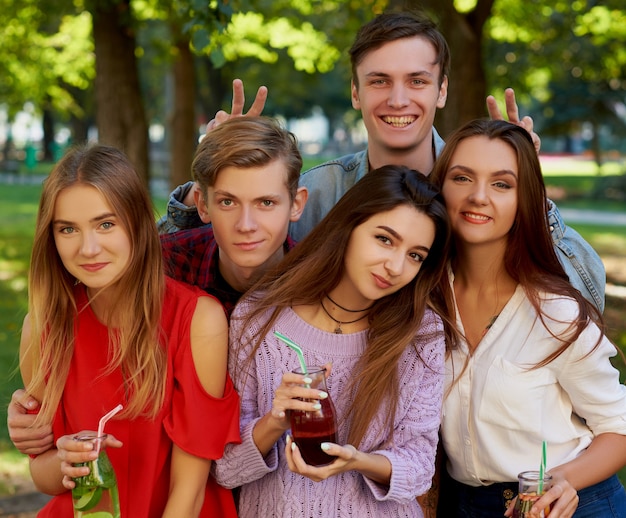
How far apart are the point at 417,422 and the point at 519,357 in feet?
1.60

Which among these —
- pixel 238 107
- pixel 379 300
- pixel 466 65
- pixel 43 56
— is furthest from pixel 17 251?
pixel 379 300

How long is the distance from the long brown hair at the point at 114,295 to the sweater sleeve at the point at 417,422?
0.86 meters

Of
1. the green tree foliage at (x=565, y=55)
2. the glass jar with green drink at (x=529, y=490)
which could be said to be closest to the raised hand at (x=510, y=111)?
the glass jar with green drink at (x=529, y=490)

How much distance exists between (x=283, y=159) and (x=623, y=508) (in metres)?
1.91

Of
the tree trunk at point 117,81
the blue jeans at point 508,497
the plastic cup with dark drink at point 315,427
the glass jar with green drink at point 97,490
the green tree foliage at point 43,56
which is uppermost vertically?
the green tree foliage at point 43,56

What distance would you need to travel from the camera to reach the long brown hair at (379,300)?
302cm

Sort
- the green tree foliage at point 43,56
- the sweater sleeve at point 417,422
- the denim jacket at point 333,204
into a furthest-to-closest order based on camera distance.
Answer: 1. the green tree foliage at point 43,56
2. the denim jacket at point 333,204
3. the sweater sleeve at point 417,422

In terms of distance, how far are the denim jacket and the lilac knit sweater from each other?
761 mm

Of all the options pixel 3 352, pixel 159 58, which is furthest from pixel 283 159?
pixel 159 58

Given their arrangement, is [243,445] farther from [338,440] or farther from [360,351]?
[360,351]

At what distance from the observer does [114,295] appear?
10.3ft

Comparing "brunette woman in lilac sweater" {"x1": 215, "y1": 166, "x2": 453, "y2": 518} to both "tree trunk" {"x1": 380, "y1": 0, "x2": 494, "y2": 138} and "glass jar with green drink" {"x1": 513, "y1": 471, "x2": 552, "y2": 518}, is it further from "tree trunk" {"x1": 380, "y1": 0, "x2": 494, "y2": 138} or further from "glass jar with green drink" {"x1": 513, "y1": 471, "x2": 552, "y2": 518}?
"tree trunk" {"x1": 380, "y1": 0, "x2": 494, "y2": 138}

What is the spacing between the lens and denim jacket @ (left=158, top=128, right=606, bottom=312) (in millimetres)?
3570

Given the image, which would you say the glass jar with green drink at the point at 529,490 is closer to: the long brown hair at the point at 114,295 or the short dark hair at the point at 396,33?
the long brown hair at the point at 114,295
